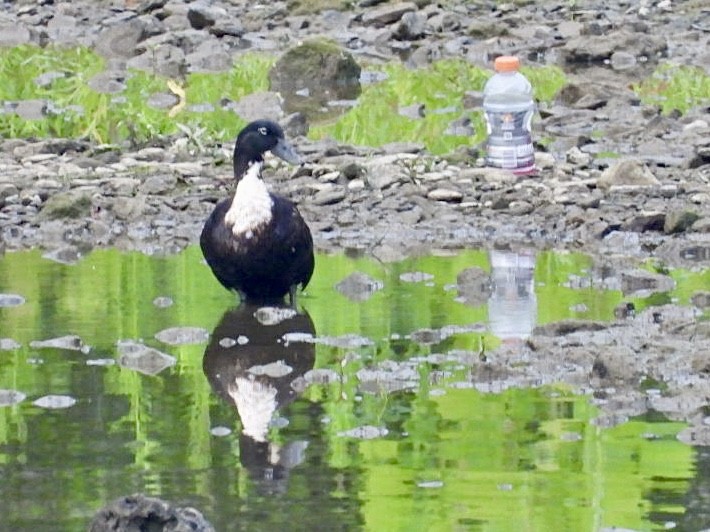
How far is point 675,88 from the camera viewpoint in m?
17.2

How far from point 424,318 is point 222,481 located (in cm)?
277

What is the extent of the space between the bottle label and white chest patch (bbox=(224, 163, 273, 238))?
330 cm

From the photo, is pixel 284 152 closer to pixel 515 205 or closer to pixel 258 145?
pixel 258 145

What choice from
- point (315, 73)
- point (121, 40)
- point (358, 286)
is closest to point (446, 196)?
point (358, 286)

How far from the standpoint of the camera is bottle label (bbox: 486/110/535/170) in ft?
41.7

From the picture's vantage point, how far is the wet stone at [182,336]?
8.61 metres

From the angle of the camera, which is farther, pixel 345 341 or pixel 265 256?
pixel 265 256

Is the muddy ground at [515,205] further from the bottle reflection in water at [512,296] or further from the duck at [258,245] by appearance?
the duck at [258,245]

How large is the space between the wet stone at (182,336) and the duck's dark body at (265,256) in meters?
0.80

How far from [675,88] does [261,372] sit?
9845 millimetres

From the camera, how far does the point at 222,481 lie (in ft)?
20.6

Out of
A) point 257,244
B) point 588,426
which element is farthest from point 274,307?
point 588,426

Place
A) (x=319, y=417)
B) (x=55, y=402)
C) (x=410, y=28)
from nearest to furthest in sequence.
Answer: (x=319, y=417) < (x=55, y=402) < (x=410, y=28)

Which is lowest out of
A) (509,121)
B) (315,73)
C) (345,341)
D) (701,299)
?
(345,341)
